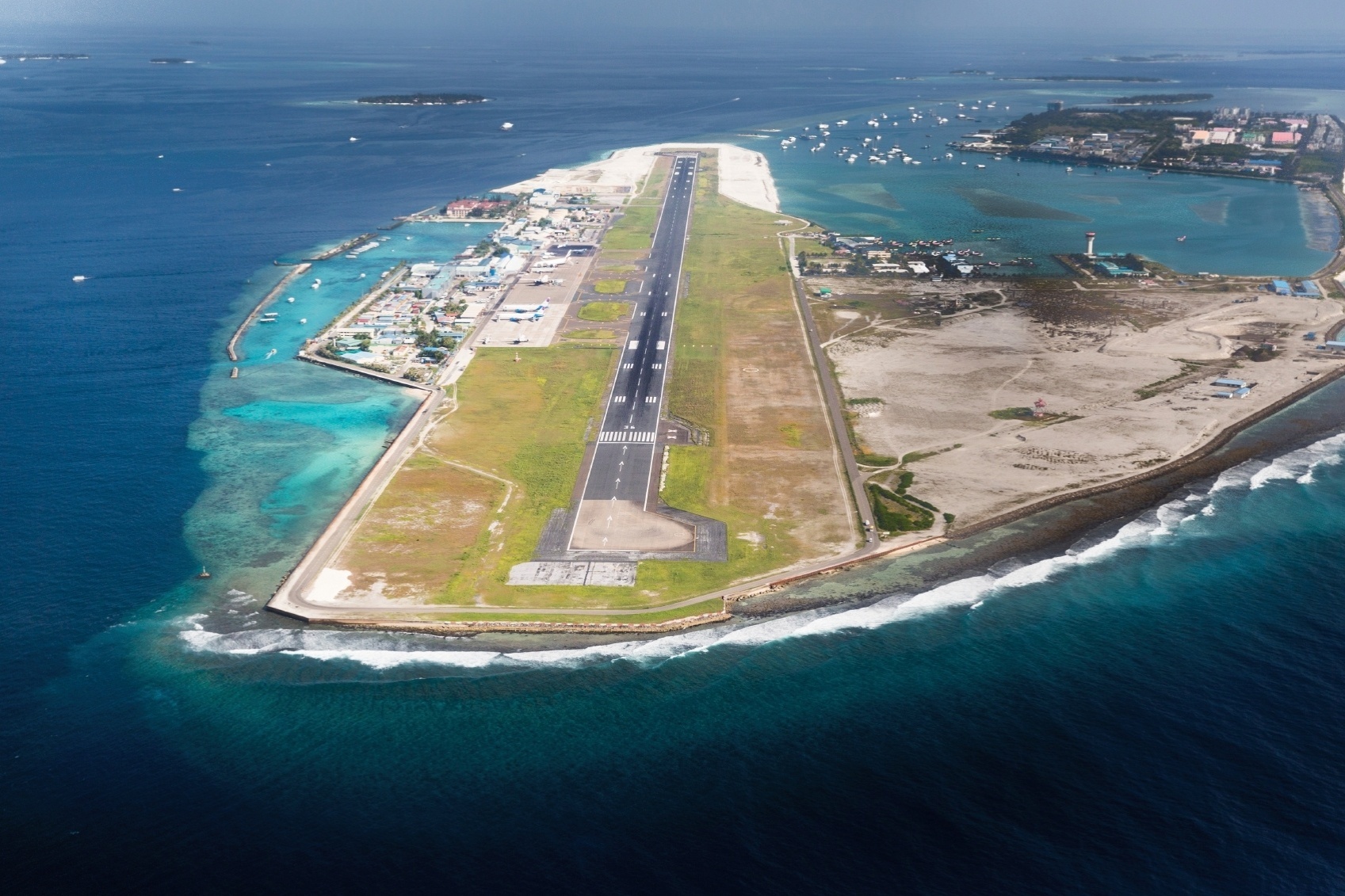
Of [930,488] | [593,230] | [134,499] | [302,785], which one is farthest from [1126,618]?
[593,230]

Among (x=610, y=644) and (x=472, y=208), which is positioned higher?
(x=472, y=208)

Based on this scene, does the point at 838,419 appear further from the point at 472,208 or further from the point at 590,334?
the point at 472,208

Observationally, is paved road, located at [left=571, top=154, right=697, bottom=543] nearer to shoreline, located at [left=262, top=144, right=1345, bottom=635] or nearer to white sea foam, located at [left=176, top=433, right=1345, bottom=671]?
shoreline, located at [left=262, top=144, right=1345, bottom=635]

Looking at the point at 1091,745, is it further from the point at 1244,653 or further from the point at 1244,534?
the point at 1244,534

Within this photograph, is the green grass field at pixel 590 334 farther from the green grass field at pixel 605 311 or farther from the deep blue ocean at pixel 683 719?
the deep blue ocean at pixel 683 719

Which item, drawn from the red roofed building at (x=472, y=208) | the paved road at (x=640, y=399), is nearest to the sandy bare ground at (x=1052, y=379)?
the paved road at (x=640, y=399)

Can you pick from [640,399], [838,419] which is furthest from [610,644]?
[640,399]
